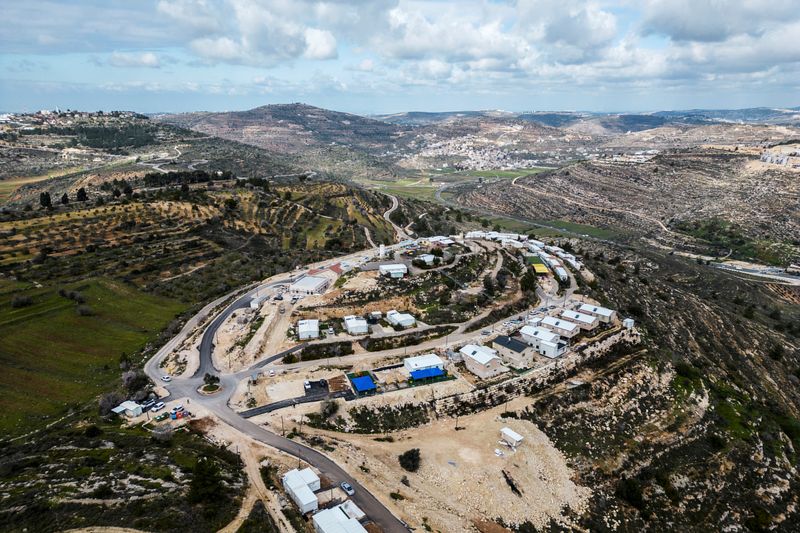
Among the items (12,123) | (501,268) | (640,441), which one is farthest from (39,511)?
(12,123)

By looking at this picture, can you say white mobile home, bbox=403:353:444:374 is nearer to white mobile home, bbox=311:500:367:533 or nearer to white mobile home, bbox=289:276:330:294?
white mobile home, bbox=311:500:367:533

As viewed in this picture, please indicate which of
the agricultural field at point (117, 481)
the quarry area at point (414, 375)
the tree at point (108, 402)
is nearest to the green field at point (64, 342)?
the tree at point (108, 402)

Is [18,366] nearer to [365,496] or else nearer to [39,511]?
[39,511]

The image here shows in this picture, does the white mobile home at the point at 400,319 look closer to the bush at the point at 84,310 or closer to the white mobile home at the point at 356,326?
the white mobile home at the point at 356,326

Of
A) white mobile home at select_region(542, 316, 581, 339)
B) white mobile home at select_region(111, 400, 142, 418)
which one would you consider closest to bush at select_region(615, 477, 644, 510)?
white mobile home at select_region(542, 316, 581, 339)

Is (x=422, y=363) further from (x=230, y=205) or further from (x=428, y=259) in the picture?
(x=230, y=205)

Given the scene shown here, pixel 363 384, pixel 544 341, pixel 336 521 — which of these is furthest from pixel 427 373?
pixel 336 521
